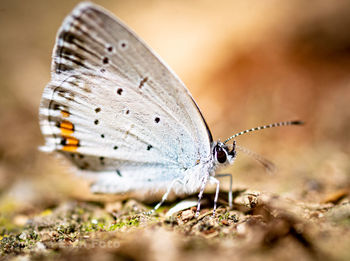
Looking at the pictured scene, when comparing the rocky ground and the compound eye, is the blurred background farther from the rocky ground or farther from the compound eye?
the rocky ground

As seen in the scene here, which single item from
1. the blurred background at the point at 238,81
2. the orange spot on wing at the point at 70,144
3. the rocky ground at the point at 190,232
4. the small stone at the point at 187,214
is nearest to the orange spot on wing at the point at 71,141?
the orange spot on wing at the point at 70,144

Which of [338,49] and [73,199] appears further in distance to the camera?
[338,49]

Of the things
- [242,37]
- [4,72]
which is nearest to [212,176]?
[242,37]

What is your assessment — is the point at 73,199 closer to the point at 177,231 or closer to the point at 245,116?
the point at 177,231

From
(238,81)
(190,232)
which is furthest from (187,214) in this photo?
(238,81)

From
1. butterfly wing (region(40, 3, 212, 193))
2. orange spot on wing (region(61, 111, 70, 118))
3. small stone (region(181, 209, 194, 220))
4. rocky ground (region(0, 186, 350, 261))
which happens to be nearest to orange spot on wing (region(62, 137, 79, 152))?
butterfly wing (region(40, 3, 212, 193))
